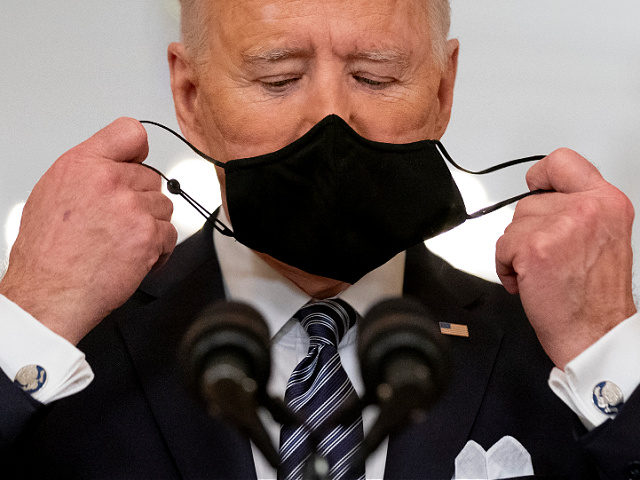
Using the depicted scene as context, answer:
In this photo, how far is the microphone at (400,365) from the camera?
1425mm

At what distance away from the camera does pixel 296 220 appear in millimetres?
1631

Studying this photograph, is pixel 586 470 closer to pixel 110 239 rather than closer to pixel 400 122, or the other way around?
pixel 400 122

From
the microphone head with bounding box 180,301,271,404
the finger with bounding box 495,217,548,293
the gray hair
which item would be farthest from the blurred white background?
the microphone head with bounding box 180,301,271,404

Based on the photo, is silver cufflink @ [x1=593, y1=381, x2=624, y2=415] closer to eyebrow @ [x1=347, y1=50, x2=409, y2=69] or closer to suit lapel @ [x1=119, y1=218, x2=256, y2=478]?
suit lapel @ [x1=119, y1=218, x2=256, y2=478]

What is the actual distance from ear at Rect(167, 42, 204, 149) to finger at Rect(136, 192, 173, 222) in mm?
216

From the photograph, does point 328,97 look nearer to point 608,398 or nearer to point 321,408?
point 321,408

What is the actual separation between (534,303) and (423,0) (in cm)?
66

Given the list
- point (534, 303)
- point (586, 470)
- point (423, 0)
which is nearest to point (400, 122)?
point (423, 0)

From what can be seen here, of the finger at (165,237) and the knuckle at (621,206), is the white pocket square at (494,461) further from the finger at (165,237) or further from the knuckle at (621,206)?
the finger at (165,237)

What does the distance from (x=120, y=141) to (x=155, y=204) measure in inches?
5.1

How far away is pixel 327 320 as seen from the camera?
69.6 inches

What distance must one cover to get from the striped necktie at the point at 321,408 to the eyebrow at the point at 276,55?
0.50m

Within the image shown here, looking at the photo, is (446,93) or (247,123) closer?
(247,123)

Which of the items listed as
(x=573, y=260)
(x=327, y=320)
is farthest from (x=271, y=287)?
(x=573, y=260)
